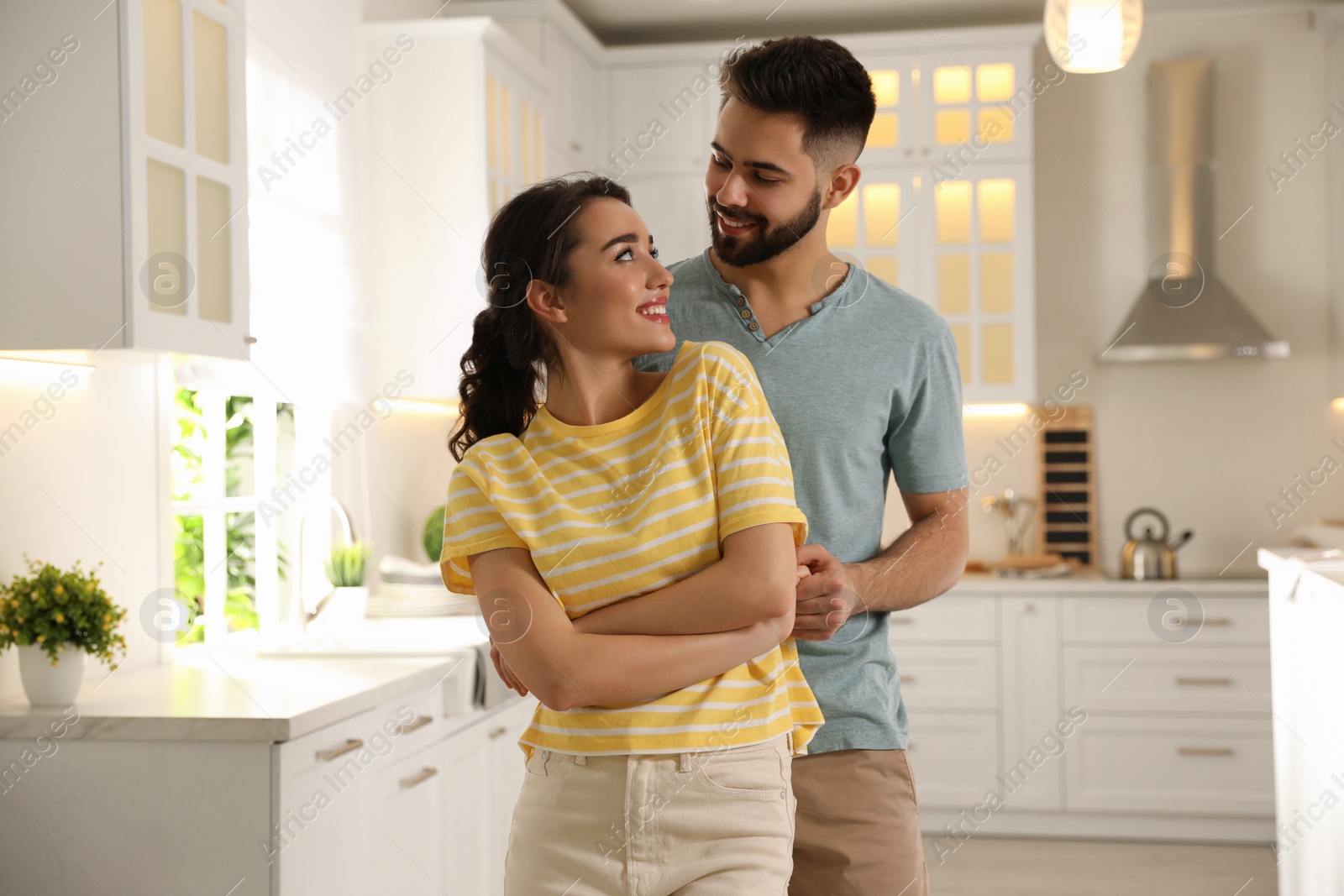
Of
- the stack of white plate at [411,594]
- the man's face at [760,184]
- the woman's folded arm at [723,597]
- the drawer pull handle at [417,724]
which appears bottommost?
the drawer pull handle at [417,724]

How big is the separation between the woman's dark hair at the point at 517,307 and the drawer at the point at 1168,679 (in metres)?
3.31

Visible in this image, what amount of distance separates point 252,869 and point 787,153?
1390 mm

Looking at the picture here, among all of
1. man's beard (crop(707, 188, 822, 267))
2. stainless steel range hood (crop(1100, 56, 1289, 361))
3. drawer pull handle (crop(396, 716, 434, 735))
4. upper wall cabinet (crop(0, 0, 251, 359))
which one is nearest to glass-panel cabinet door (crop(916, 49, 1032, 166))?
stainless steel range hood (crop(1100, 56, 1289, 361))

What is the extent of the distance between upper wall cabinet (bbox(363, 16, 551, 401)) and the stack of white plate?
22.2 inches

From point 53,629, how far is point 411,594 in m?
1.37

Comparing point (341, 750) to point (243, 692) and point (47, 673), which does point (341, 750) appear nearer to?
point (243, 692)

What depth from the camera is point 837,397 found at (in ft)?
4.34

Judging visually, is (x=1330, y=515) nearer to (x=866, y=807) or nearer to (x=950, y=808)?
(x=950, y=808)

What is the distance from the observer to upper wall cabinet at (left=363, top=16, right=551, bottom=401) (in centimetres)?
354

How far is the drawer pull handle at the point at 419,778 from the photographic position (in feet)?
7.78

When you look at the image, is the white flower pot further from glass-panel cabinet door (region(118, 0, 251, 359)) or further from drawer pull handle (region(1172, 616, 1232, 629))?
drawer pull handle (region(1172, 616, 1232, 629))

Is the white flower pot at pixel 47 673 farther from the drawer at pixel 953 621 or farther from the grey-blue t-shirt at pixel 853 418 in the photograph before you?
the drawer at pixel 953 621

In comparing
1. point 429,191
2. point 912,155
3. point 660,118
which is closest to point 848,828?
point 429,191

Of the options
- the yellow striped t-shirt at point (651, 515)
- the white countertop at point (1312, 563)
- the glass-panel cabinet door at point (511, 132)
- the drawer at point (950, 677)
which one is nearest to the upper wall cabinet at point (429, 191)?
the glass-panel cabinet door at point (511, 132)
